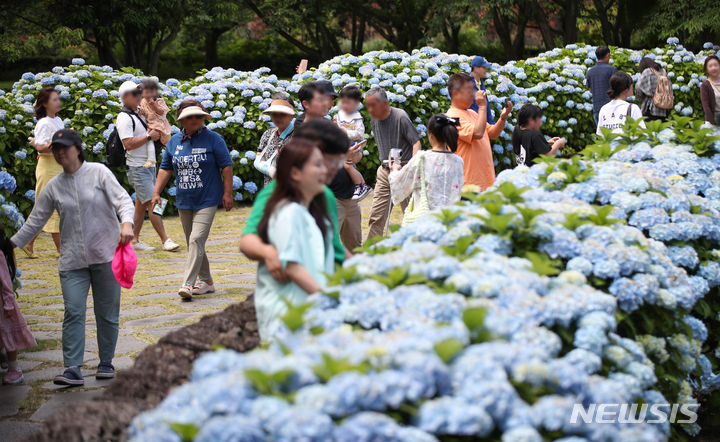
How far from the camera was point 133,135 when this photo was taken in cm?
949

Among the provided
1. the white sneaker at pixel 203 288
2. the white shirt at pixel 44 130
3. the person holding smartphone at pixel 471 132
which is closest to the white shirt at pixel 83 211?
the white sneaker at pixel 203 288

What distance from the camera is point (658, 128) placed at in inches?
238

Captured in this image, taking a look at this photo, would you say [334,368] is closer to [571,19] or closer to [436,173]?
[436,173]

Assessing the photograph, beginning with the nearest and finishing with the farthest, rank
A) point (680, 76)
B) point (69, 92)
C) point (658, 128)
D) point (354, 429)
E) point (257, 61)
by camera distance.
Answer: point (354, 429), point (658, 128), point (69, 92), point (680, 76), point (257, 61)

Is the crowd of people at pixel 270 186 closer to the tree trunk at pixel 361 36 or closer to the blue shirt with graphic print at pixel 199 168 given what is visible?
the blue shirt with graphic print at pixel 199 168

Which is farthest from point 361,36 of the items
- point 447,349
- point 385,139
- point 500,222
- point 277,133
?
point 447,349

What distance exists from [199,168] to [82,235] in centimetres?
204

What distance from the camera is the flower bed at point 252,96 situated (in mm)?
11188

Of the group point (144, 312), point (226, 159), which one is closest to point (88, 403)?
point (144, 312)

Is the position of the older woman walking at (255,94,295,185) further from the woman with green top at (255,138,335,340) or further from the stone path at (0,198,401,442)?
the woman with green top at (255,138,335,340)

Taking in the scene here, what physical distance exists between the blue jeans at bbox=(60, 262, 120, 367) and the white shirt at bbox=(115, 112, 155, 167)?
13.1 ft

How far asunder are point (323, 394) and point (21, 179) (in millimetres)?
9823

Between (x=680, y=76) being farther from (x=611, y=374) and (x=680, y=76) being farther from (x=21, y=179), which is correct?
(x=611, y=374)

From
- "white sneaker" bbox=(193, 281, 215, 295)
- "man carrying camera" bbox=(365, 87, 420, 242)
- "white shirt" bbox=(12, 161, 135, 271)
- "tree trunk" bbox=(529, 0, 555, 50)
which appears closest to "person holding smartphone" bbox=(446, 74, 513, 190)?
"man carrying camera" bbox=(365, 87, 420, 242)
